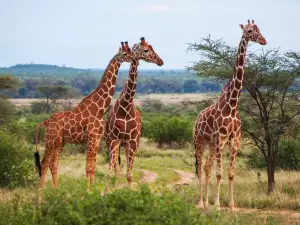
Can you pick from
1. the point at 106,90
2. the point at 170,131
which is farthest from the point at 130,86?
the point at 170,131

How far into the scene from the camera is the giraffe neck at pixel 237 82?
9508mm

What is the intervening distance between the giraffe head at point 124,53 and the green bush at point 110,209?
3.86m

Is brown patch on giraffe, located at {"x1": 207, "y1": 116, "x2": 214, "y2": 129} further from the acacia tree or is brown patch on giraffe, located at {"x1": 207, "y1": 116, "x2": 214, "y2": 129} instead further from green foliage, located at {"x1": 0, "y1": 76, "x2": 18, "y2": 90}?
green foliage, located at {"x1": 0, "y1": 76, "x2": 18, "y2": 90}

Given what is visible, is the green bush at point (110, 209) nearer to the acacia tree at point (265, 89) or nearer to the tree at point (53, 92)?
the acacia tree at point (265, 89)

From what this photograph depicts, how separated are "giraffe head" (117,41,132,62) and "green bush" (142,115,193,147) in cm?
1709

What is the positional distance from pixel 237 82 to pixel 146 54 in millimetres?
1524

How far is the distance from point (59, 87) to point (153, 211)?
4787 cm

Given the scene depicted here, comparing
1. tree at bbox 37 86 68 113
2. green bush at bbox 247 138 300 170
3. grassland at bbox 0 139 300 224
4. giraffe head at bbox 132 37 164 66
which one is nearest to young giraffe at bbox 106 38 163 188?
giraffe head at bbox 132 37 164 66

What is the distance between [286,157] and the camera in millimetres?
18672

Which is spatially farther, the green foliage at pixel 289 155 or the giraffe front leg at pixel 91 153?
the green foliage at pixel 289 155

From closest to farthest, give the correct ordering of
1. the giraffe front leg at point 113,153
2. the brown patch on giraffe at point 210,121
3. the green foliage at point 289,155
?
the giraffe front leg at point 113,153 < the brown patch on giraffe at point 210,121 < the green foliage at point 289,155

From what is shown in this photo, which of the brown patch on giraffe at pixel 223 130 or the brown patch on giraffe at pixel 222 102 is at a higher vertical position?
the brown patch on giraffe at pixel 222 102

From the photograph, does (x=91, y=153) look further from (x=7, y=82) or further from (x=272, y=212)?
(x=7, y=82)

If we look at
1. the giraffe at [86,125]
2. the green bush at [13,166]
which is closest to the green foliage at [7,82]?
the green bush at [13,166]
